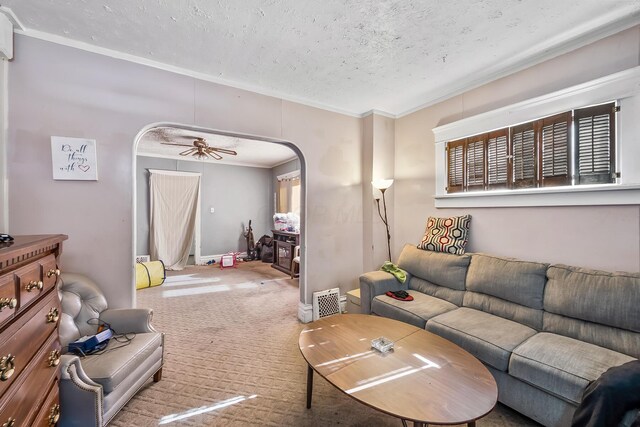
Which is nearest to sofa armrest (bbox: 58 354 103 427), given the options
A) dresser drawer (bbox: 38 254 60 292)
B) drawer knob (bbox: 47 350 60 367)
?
drawer knob (bbox: 47 350 60 367)

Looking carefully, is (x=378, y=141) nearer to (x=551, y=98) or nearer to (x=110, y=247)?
(x=551, y=98)

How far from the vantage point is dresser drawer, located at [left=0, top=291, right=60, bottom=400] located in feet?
2.72

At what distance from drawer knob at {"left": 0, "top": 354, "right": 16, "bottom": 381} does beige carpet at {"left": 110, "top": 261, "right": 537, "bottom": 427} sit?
1094 millimetres

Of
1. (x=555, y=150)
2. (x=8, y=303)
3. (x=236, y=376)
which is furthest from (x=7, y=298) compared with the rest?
(x=555, y=150)

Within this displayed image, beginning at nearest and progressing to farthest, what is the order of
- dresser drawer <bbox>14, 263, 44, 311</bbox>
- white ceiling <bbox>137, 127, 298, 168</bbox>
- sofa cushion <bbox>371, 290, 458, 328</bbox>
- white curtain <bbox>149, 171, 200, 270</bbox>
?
dresser drawer <bbox>14, 263, 44, 311</bbox> → sofa cushion <bbox>371, 290, 458, 328</bbox> → white ceiling <bbox>137, 127, 298, 168</bbox> → white curtain <bbox>149, 171, 200, 270</bbox>

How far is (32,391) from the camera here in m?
1.02

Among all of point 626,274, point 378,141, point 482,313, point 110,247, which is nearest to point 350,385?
point 482,313

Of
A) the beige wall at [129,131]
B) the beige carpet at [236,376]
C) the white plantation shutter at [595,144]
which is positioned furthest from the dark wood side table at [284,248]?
the white plantation shutter at [595,144]

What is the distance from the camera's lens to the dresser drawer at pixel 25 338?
830 mm

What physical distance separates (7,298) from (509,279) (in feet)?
9.67

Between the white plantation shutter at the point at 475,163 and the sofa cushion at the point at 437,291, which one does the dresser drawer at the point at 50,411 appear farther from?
the white plantation shutter at the point at 475,163

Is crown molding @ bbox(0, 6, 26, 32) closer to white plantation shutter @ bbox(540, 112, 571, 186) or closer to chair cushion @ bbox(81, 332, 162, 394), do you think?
chair cushion @ bbox(81, 332, 162, 394)

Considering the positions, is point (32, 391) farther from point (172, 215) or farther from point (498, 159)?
point (172, 215)

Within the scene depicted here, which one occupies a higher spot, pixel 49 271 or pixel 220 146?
pixel 220 146
